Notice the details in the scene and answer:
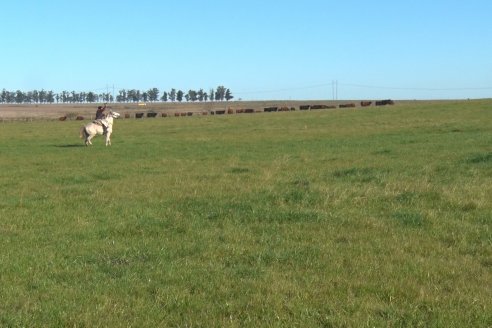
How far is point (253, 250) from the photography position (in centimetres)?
883

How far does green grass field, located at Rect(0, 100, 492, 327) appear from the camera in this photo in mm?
6363

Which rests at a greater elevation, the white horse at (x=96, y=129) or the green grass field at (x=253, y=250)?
the white horse at (x=96, y=129)

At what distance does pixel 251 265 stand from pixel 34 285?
2862mm

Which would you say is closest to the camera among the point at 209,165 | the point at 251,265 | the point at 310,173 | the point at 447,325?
the point at 447,325

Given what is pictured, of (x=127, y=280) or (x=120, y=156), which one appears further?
(x=120, y=156)

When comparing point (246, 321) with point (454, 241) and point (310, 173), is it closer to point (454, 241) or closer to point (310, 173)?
point (454, 241)

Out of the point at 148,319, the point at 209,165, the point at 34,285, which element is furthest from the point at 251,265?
the point at 209,165

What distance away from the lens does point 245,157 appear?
26156 millimetres

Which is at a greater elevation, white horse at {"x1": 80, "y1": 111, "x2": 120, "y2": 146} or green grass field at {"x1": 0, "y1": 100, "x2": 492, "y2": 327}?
white horse at {"x1": 80, "y1": 111, "x2": 120, "y2": 146}

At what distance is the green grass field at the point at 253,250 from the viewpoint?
636 cm

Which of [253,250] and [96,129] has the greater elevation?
[96,129]

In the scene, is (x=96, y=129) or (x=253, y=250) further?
(x=96, y=129)

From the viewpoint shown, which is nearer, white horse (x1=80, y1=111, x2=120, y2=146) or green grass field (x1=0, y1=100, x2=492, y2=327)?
green grass field (x1=0, y1=100, x2=492, y2=327)

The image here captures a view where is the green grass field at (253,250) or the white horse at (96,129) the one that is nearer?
the green grass field at (253,250)
